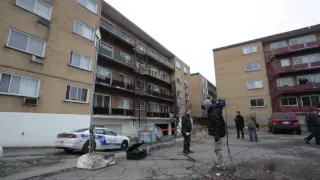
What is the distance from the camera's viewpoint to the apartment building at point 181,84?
1381 inches

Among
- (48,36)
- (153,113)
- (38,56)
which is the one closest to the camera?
(38,56)

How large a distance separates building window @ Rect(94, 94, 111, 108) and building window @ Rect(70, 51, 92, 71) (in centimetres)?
366

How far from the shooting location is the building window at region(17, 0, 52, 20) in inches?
501

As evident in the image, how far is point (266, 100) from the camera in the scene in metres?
27.4

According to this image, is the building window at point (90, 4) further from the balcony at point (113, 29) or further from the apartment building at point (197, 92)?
the apartment building at point (197, 92)

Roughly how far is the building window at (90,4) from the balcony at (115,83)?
658 centimetres

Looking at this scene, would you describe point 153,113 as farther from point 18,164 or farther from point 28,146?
point 18,164

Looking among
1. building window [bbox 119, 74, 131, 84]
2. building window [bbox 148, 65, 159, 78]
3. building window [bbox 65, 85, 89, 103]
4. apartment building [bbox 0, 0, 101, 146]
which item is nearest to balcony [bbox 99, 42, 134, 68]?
building window [bbox 119, 74, 131, 84]

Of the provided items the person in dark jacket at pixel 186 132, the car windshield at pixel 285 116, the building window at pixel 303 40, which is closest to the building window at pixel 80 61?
the person in dark jacket at pixel 186 132

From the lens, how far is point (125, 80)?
23359 mm

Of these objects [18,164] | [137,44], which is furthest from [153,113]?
[18,164]

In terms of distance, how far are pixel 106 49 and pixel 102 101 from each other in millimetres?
5817

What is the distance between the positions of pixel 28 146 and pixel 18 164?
6074 millimetres

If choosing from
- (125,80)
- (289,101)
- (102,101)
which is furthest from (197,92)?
(102,101)
